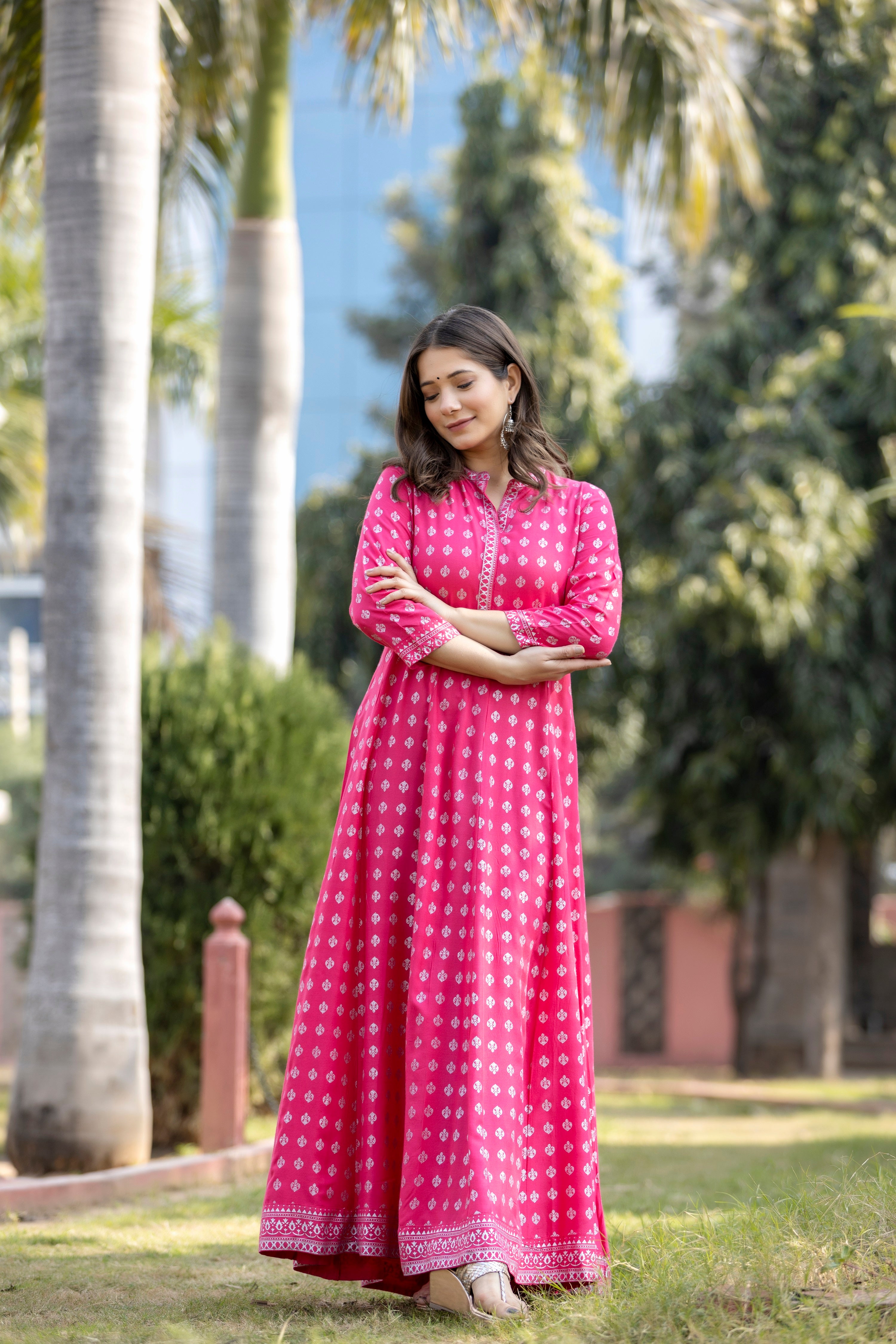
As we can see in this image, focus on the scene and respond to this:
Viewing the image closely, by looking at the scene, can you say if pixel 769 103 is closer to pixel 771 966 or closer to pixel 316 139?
pixel 771 966

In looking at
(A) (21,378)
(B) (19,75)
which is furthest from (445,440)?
(A) (21,378)

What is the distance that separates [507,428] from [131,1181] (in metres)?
2.85

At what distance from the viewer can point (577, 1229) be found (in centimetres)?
303

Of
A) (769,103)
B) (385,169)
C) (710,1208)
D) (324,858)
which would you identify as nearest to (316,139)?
(385,169)

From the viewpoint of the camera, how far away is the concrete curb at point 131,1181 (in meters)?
4.47

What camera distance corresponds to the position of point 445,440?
11.1 ft

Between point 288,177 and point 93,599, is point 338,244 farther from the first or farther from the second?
point 93,599

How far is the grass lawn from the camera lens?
2611mm

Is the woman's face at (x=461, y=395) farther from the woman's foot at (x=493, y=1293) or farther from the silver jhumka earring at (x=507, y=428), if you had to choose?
the woman's foot at (x=493, y=1293)

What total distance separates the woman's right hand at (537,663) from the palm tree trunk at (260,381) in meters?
4.93

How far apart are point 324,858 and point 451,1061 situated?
3719mm

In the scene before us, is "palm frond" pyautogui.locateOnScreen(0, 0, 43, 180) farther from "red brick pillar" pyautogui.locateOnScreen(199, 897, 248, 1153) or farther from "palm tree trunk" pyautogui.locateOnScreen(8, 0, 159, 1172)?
"red brick pillar" pyautogui.locateOnScreen(199, 897, 248, 1153)

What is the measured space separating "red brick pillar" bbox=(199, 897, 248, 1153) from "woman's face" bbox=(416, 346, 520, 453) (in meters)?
2.70

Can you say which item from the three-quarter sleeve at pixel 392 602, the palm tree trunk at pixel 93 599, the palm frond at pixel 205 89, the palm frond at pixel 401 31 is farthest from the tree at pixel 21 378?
the three-quarter sleeve at pixel 392 602
